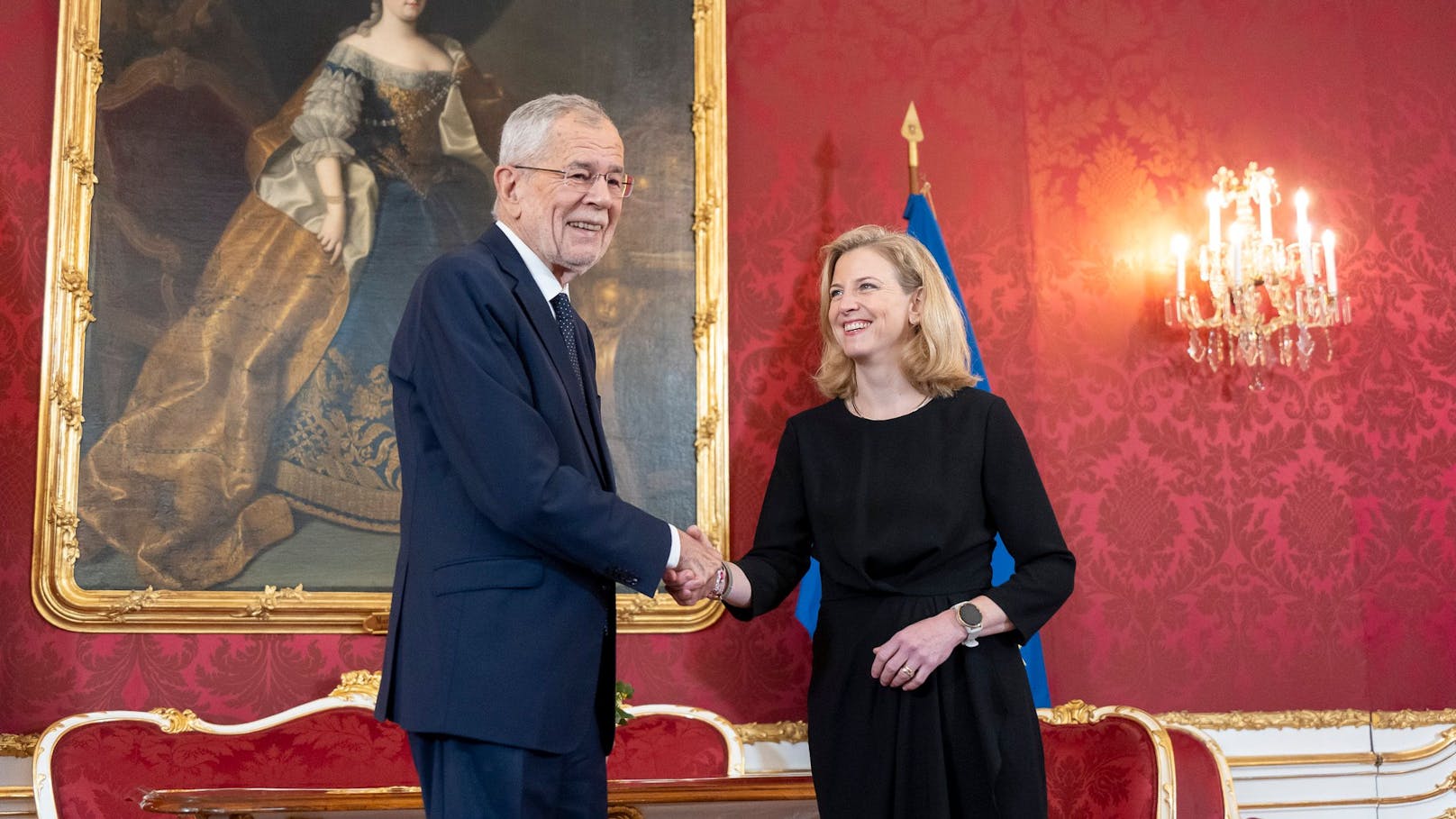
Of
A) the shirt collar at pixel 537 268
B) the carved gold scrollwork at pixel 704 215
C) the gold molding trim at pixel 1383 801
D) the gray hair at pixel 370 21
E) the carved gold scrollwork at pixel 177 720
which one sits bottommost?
the gold molding trim at pixel 1383 801

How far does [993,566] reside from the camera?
3.78 m

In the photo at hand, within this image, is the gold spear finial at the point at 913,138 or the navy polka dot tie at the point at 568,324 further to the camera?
the gold spear finial at the point at 913,138

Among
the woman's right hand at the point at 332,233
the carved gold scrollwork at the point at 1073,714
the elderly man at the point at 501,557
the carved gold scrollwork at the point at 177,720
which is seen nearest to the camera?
the elderly man at the point at 501,557

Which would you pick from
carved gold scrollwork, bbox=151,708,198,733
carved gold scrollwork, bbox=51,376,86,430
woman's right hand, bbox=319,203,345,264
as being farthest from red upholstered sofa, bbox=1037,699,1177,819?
carved gold scrollwork, bbox=51,376,86,430

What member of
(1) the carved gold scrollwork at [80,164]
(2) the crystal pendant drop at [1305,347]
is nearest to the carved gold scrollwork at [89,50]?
(1) the carved gold scrollwork at [80,164]

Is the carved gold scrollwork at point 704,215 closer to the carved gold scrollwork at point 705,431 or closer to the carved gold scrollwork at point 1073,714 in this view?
the carved gold scrollwork at point 705,431

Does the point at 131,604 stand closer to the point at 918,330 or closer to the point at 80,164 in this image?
the point at 80,164

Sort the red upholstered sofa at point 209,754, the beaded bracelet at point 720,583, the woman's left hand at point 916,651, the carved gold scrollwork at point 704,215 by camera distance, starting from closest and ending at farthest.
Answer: the woman's left hand at point 916,651, the beaded bracelet at point 720,583, the red upholstered sofa at point 209,754, the carved gold scrollwork at point 704,215

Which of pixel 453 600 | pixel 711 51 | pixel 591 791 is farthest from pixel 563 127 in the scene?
pixel 711 51

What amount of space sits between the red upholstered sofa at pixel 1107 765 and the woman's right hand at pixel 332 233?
8.79ft

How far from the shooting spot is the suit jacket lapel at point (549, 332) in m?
2.11

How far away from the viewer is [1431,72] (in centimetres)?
488

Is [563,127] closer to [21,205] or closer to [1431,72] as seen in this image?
[21,205]

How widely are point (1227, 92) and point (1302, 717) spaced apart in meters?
2.31
